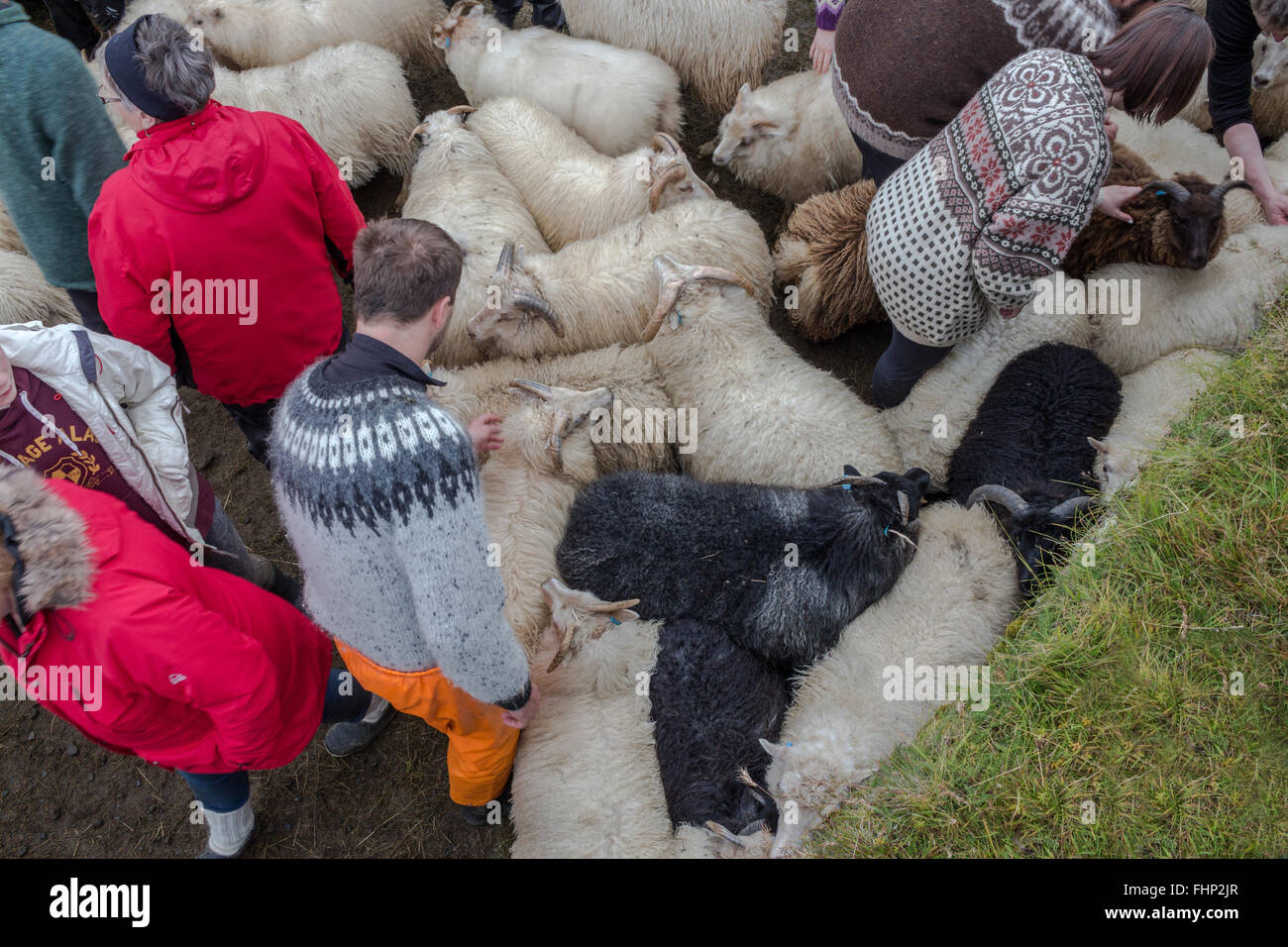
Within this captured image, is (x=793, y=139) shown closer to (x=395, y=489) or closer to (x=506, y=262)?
(x=506, y=262)

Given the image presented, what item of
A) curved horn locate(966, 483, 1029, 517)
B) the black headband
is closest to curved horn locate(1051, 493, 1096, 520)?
curved horn locate(966, 483, 1029, 517)

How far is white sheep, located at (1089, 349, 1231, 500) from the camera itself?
10.8 feet

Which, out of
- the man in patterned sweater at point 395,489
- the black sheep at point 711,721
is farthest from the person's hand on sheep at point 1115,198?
the man in patterned sweater at point 395,489

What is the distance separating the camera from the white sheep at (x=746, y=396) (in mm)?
3762

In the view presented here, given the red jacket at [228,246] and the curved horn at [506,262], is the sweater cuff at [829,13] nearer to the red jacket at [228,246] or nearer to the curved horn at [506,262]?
the curved horn at [506,262]

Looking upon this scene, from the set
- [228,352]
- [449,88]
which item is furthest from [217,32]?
[228,352]

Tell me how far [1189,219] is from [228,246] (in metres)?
4.09

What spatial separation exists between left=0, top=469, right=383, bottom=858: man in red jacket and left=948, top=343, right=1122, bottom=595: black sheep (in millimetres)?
2879

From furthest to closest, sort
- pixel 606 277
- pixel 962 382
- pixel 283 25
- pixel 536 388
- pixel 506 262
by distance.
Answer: pixel 283 25 → pixel 606 277 → pixel 506 262 → pixel 962 382 → pixel 536 388

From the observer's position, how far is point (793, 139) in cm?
496

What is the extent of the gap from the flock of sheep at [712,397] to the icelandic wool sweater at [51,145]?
4.19 ft

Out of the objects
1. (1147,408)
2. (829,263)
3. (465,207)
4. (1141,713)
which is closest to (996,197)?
(1147,408)

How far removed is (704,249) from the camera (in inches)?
169

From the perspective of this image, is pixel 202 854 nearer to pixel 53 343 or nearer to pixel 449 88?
pixel 53 343
